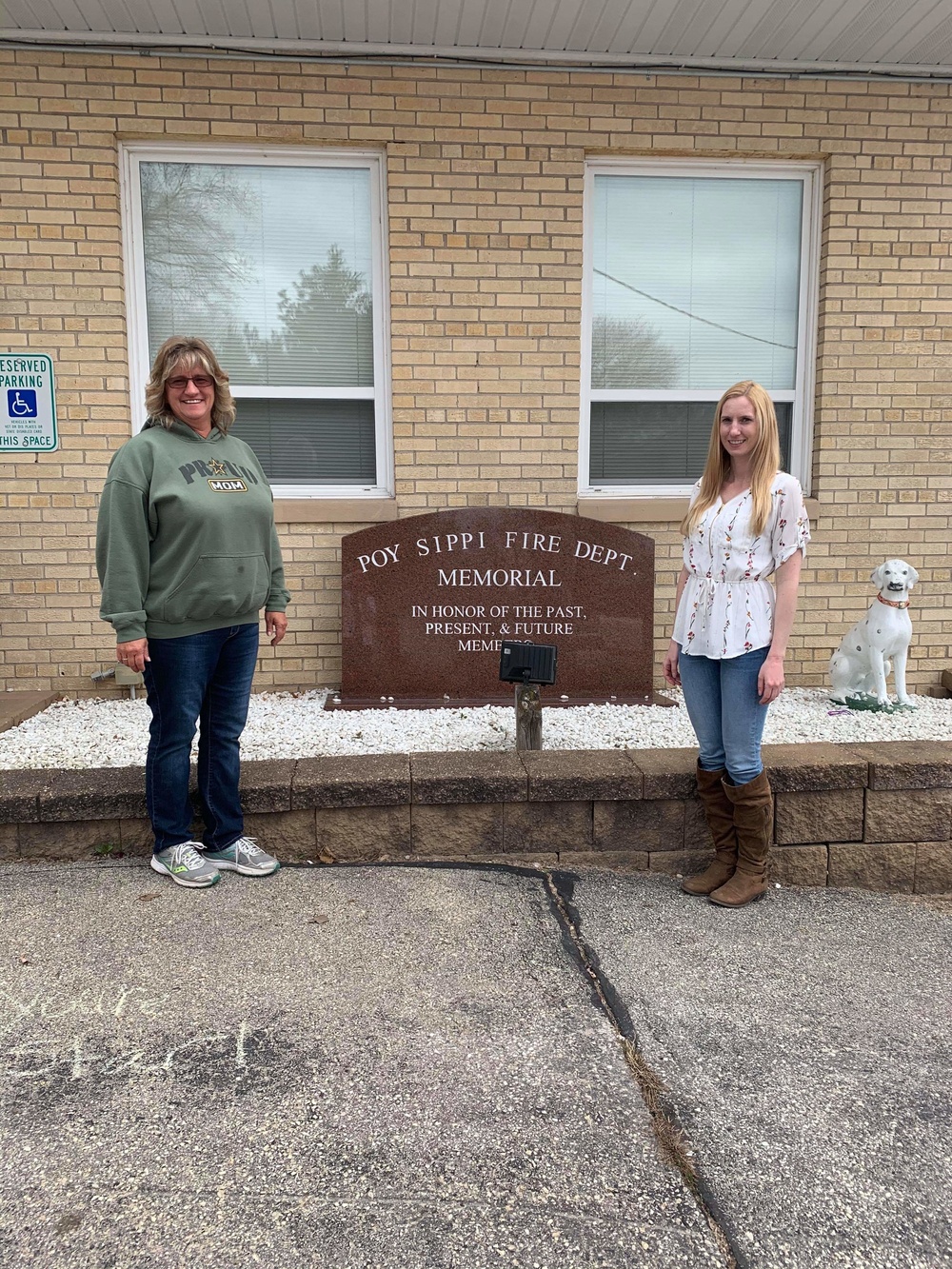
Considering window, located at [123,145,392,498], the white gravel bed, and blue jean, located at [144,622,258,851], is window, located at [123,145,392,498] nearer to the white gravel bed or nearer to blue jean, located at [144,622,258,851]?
the white gravel bed

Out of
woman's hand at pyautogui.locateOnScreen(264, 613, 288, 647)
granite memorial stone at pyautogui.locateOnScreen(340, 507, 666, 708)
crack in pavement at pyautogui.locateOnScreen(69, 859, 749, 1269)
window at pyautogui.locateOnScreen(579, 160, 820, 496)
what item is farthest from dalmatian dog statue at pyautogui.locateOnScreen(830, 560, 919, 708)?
woman's hand at pyautogui.locateOnScreen(264, 613, 288, 647)

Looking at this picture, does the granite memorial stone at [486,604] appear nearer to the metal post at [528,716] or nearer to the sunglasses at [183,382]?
the metal post at [528,716]

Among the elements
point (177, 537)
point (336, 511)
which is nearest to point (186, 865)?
point (177, 537)

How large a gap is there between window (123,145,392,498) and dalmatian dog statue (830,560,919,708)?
302cm

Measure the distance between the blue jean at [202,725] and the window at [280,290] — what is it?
267cm

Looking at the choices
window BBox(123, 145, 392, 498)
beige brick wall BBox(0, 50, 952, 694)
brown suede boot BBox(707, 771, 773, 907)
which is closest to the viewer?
brown suede boot BBox(707, 771, 773, 907)

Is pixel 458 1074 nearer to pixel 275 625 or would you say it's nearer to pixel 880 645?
pixel 275 625

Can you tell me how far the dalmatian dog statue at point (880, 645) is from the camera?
488 cm

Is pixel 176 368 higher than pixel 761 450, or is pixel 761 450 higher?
pixel 176 368

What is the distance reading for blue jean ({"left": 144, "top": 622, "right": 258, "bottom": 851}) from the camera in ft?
10.2

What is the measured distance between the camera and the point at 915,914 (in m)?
3.27

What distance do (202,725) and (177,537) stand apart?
715 millimetres

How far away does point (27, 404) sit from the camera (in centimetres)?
529

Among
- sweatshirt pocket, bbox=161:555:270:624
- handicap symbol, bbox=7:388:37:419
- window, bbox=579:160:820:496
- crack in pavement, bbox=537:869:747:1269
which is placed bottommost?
crack in pavement, bbox=537:869:747:1269
